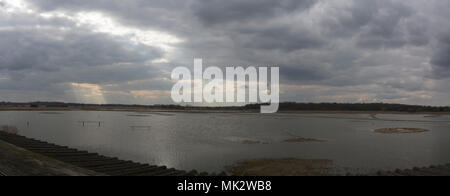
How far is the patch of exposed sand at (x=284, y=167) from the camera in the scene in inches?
664

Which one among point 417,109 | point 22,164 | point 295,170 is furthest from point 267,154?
point 417,109

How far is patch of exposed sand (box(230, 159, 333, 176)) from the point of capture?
16875 mm

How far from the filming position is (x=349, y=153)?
83.0 feet

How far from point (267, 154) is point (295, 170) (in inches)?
263

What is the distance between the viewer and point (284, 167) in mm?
18781

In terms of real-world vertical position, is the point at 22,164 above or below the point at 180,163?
above
